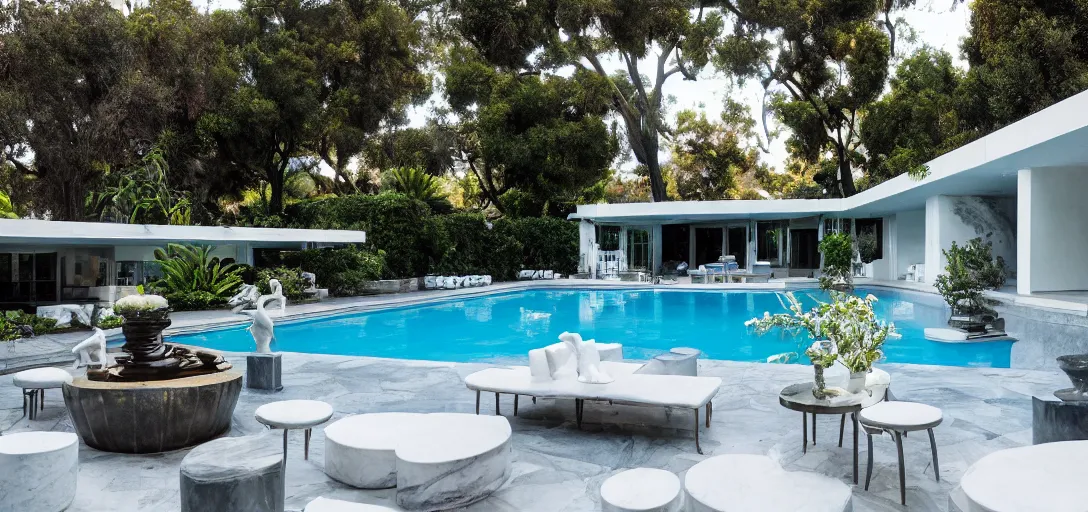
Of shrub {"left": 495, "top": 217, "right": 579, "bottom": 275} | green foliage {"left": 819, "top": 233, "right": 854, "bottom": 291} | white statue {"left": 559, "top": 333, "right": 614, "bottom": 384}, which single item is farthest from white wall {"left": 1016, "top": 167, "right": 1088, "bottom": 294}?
shrub {"left": 495, "top": 217, "right": 579, "bottom": 275}

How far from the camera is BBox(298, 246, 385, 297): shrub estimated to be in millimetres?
17406

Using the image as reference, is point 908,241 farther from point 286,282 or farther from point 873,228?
point 286,282

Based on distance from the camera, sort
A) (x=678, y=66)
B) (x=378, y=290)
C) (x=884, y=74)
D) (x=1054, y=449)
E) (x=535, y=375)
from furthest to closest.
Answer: (x=678, y=66) → (x=884, y=74) → (x=378, y=290) → (x=535, y=375) → (x=1054, y=449)

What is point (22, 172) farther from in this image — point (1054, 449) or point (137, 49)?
point (1054, 449)

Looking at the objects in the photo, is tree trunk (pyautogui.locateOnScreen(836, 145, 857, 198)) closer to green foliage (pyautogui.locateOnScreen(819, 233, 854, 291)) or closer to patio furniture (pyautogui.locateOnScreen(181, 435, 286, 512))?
green foliage (pyautogui.locateOnScreen(819, 233, 854, 291))

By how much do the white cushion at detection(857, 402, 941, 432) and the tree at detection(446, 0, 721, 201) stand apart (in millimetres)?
21332

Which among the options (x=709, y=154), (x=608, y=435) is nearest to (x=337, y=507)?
(x=608, y=435)

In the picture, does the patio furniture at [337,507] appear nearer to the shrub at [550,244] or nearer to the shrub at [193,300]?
the shrub at [193,300]

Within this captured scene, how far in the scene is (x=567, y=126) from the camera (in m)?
23.3

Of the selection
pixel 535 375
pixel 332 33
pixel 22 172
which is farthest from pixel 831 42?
pixel 22 172

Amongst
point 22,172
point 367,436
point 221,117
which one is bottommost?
point 367,436

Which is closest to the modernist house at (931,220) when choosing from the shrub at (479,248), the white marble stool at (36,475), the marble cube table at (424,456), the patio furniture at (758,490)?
the shrub at (479,248)

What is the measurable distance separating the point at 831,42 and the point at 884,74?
91.6 inches

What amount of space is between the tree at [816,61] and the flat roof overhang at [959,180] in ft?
17.7
